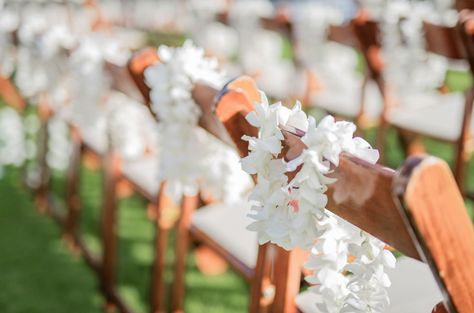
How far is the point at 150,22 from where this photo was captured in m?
9.06

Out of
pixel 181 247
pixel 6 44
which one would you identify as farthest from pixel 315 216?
pixel 6 44

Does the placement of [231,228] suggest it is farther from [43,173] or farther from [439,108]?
[43,173]

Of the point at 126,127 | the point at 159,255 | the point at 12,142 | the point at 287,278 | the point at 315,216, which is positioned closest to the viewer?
the point at 315,216

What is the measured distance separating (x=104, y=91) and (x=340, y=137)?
1.46 m

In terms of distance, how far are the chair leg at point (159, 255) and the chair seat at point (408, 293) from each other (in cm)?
71

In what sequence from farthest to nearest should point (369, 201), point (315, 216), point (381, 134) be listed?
point (381, 134) < point (315, 216) < point (369, 201)

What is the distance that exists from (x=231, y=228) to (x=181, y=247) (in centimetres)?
20

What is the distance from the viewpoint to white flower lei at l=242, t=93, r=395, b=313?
1.01m

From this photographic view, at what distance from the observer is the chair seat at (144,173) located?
7.47ft

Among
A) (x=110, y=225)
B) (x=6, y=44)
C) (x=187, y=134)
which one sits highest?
(x=187, y=134)

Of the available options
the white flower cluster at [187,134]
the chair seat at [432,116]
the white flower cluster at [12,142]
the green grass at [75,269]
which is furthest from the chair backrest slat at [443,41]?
the white flower cluster at [12,142]

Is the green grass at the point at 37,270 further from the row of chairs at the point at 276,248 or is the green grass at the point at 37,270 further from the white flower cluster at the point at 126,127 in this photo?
the white flower cluster at the point at 126,127

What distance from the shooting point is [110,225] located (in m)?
2.44

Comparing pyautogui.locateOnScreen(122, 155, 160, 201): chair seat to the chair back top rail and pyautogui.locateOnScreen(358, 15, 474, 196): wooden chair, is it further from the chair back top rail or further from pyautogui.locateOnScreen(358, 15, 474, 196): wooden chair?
the chair back top rail
